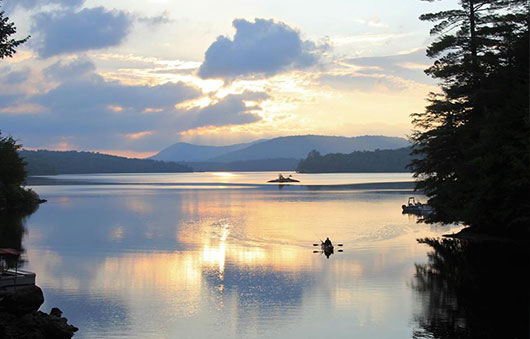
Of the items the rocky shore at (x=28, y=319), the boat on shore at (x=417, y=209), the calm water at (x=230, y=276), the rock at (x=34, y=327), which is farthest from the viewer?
the boat on shore at (x=417, y=209)

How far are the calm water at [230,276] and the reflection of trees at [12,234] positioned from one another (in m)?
1.19

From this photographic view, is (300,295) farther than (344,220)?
No

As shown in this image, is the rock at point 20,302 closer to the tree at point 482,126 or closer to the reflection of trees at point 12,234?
the reflection of trees at point 12,234

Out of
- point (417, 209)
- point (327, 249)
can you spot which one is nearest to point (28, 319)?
point (327, 249)

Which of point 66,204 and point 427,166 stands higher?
point 427,166

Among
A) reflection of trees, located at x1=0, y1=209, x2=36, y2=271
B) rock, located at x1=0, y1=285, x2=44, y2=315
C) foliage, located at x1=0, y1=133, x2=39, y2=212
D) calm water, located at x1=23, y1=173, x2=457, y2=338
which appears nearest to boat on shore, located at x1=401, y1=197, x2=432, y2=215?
calm water, located at x1=23, y1=173, x2=457, y2=338

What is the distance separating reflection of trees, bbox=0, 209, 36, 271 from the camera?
1978 inches

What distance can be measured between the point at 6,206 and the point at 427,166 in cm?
8203

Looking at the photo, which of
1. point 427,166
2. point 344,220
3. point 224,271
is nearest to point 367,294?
point 224,271

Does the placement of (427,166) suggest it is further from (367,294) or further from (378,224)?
(367,294)

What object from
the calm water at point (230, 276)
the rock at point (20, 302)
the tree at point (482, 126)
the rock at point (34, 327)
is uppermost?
the tree at point (482, 126)

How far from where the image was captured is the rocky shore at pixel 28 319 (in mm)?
28062

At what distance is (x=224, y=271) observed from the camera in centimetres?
4791

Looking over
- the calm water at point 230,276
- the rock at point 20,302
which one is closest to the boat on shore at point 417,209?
the calm water at point 230,276
